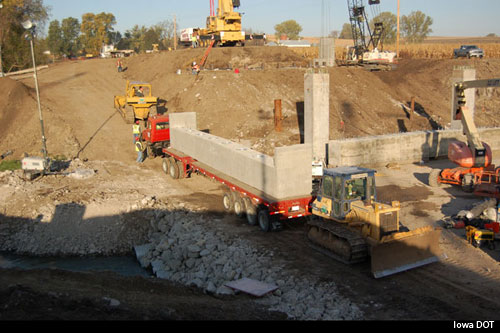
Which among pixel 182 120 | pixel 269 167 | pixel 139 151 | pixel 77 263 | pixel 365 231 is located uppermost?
pixel 182 120

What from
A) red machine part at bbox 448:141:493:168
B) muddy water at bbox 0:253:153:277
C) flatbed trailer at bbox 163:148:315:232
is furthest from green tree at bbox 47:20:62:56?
red machine part at bbox 448:141:493:168

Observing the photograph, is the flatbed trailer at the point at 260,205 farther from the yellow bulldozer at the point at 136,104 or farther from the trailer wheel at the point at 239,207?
the yellow bulldozer at the point at 136,104

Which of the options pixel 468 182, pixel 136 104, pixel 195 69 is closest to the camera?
pixel 468 182

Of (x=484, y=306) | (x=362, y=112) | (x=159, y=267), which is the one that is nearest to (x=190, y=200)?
(x=159, y=267)

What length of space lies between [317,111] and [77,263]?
40.3 feet

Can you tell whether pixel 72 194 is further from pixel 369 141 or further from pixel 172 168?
pixel 369 141

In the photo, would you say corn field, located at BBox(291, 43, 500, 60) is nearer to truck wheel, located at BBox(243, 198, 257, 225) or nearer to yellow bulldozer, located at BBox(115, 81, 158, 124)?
yellow bulldozer, located at BBox(115, 81, 158, 124)

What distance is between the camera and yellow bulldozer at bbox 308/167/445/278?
1030 cm

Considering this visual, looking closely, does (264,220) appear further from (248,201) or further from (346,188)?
(346,188)

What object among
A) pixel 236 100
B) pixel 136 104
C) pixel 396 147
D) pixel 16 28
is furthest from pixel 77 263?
pixel 16 28

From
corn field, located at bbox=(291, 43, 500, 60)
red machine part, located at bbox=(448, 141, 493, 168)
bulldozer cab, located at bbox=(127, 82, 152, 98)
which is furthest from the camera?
corn field, located at bbox=(291, 43, 500, 60)

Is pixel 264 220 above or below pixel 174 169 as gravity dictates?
below

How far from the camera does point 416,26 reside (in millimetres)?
96500

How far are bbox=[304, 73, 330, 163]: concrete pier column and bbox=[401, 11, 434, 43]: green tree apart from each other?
3283 inches
